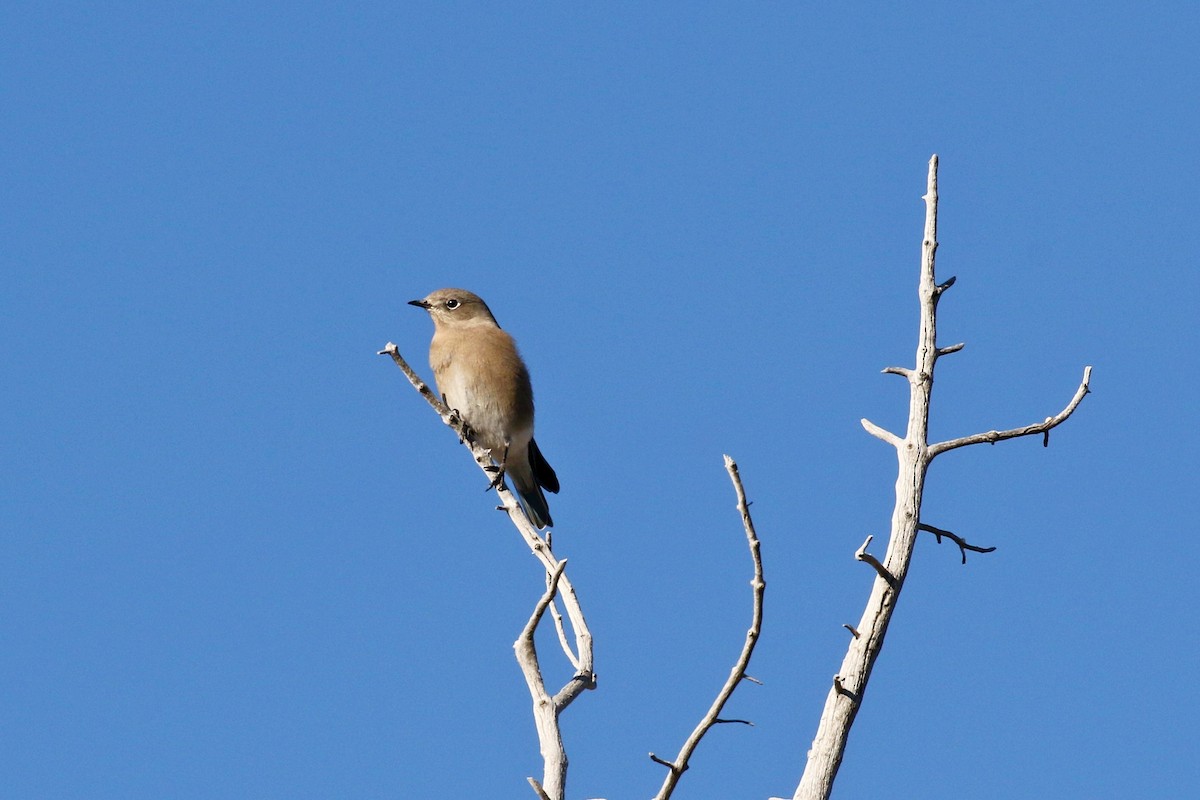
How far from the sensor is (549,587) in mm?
4926

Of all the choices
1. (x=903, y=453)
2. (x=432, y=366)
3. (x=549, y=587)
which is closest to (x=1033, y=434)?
(x=903, y=453)

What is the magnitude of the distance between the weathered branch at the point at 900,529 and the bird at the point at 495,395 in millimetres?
4126

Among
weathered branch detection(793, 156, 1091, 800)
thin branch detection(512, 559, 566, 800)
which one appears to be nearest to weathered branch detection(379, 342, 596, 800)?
thin branch detection(512, 559, 566, 800)

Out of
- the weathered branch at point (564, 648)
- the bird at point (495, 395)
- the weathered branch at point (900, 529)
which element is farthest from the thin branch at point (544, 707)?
the bird at point (495, 395)

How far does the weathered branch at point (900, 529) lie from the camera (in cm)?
473

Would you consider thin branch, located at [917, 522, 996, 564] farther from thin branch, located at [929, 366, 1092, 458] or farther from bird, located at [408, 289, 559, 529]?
bird, located at [408, 289, 559, 529]

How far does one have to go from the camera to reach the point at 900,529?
496cm

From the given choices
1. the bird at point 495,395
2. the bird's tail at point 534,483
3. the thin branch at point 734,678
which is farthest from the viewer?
the bird's tail at point 534,483

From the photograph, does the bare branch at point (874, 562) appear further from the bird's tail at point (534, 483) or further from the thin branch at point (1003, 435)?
the bird's tail at point (534, 483)

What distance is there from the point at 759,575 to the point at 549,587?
0.89 m

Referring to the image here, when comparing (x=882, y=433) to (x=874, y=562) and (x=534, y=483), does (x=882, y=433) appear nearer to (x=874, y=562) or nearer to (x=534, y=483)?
(x=874, y=562)

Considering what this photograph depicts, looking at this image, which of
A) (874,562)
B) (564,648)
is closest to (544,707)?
(564,648)

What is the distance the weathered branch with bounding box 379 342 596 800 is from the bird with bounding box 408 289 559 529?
163cm

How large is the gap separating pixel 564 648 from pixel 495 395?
3.56 m
